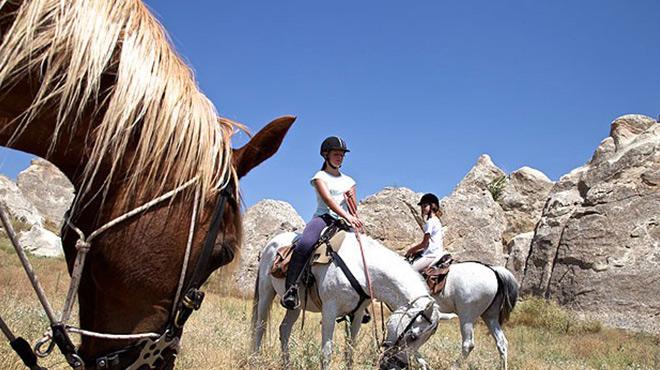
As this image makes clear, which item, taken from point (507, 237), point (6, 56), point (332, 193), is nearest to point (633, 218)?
point (332, 193)

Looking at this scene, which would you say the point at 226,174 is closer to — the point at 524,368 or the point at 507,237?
the point at 524,368

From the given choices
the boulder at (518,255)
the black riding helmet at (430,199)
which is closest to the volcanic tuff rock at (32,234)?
the black riding helmet at (430,199)

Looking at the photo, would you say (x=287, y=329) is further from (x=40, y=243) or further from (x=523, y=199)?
(x=523, y=199)

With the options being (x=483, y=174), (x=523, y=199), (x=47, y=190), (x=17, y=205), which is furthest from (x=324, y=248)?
(x=47, y=190)

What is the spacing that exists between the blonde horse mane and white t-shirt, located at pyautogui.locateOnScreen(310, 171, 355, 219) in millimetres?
3542

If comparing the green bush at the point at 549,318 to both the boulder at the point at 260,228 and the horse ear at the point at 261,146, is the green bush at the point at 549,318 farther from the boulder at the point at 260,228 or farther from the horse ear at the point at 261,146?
the horse ear at the point at 261,146

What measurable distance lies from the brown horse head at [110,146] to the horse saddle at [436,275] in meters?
6.08

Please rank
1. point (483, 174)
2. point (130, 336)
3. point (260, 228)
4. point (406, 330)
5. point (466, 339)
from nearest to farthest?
point (130, 336), point (406, 330), point (466, 339), point (260, 228), point (483, 174)

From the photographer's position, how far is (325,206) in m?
5.42

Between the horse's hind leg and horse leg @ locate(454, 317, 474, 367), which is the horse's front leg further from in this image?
the horse's hind leg

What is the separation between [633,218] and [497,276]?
651 centimetres

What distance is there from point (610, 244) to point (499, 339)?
650 cm

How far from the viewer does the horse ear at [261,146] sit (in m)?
1.74

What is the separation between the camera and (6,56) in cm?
150
